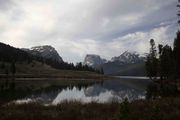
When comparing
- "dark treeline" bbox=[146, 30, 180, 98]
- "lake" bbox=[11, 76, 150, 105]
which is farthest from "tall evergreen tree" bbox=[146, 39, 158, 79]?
"lake" bbox=[11, 76, 150, 105]

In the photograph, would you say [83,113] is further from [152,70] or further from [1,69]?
[1,69]

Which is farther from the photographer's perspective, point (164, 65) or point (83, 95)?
point (164, 65)

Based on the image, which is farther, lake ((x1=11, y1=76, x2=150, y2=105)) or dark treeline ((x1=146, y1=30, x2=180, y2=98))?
dark treeline ((x1=146, y1=30, x2=180, y2=98))

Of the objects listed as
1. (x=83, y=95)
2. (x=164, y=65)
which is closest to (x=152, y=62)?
(x=164, y=65)

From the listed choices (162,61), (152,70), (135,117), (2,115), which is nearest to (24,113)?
(2,115)

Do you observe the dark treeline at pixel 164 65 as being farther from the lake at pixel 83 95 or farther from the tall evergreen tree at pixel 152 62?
the lake at pixel 83 95

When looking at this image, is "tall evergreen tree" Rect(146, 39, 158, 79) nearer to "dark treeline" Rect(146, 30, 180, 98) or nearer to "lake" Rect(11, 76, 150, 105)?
"dark treeline" Rect(146, 30, 180, 98)

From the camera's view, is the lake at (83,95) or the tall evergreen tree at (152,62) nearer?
the lake at (83,95)

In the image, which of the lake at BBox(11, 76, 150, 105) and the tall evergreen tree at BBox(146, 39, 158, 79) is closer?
the lake at BBox(11, 76, 150, 105)

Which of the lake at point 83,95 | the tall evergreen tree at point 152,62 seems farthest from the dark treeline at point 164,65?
the lake at point 83,95

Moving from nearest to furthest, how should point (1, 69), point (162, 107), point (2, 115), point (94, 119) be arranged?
point (94, 119) < point (2, 115) < point (162, 107) < point (1, 69)

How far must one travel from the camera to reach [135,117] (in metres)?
18.2

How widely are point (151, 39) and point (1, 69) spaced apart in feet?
410

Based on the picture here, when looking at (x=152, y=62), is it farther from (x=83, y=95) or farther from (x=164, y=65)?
(x=83, y=95)
